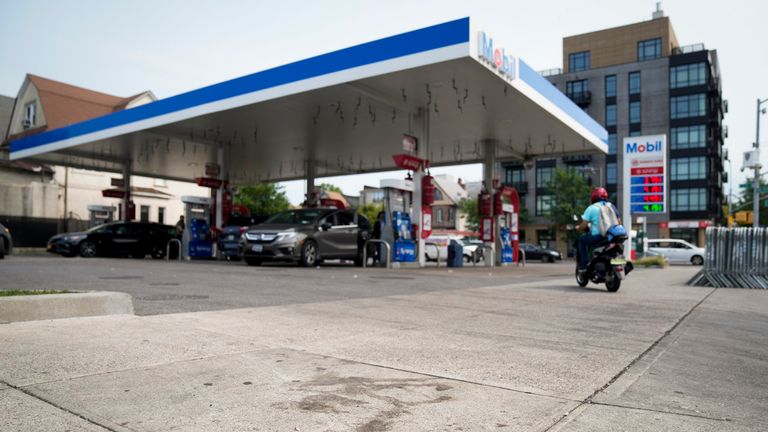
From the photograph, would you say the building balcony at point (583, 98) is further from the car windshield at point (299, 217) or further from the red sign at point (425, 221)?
the car windshield at point (299, 217)

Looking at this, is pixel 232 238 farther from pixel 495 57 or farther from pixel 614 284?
pixel 614 284

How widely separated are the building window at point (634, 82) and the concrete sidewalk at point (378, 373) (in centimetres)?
5973

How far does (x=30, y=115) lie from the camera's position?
3775 centimetres

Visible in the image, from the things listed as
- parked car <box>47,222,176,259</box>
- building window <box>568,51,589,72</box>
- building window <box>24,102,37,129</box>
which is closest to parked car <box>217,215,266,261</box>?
parked car <box>47,222,176,259</box>

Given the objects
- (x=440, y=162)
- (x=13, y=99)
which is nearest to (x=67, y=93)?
(x=13, y=99)

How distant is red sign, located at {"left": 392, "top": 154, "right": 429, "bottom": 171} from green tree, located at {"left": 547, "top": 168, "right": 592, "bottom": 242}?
124ft

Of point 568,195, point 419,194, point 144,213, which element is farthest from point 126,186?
point 568,195

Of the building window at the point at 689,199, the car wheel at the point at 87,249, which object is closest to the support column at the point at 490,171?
the car wheel at the point at 87,249

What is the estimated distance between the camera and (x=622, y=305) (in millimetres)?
7848

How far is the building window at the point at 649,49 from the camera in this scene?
6034 cm

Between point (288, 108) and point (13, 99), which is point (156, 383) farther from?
point (13, 99)

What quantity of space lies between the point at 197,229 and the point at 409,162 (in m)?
10.3

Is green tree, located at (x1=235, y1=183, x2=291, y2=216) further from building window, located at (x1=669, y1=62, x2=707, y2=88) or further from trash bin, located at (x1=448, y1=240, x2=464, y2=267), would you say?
building window, located at (x1=669, y1=62, x2=707, y2=88)

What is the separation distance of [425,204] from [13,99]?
37108 millimetres
